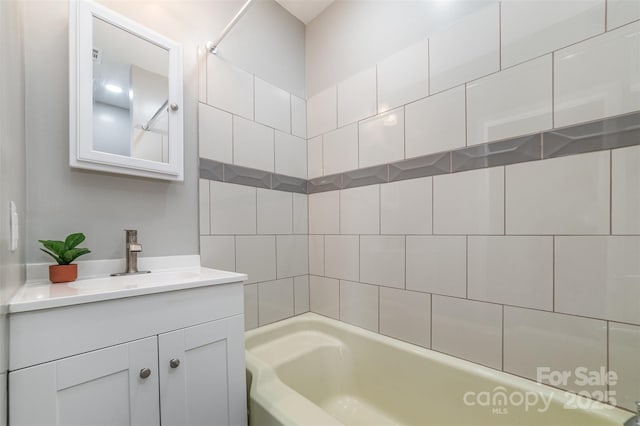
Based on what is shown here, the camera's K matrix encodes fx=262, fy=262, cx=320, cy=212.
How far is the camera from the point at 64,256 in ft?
2.85

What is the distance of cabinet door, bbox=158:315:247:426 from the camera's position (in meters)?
0.79

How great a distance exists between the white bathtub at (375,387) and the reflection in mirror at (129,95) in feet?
3.44

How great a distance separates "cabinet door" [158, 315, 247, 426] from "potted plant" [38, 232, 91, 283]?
0.41 meters

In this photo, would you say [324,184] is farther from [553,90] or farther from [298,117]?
[553,90]

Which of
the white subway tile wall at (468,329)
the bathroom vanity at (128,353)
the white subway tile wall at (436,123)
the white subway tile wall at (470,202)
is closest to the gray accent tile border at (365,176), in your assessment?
the white subway tile wall at (436,123)

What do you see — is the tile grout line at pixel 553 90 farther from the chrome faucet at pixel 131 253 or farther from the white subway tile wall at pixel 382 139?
the chrome faucet at pixel 131 253

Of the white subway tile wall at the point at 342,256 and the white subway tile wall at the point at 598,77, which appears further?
the white subway tile wall at the point at 342,256

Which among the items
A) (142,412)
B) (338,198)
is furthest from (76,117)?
(338,198)

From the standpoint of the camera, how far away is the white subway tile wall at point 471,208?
0.85m

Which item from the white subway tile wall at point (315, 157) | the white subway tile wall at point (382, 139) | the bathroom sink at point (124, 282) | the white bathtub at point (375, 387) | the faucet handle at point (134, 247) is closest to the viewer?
the bathroom sink at point (124, 282)

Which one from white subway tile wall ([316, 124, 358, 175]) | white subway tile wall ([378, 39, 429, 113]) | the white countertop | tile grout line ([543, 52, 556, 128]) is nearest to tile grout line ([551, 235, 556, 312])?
tile grout line ([543, 52, 556, 128])

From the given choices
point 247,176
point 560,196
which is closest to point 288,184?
point 247,176

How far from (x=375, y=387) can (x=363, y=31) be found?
196 centimetres

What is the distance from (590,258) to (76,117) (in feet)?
6.09
